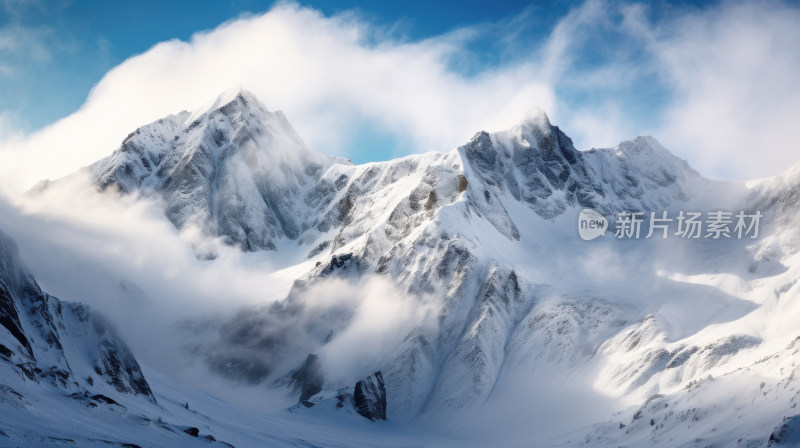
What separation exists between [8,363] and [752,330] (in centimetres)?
9719

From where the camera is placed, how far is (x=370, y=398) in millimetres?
105000

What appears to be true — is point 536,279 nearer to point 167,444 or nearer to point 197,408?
point 197,408

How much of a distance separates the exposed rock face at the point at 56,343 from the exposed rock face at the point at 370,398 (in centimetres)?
4945

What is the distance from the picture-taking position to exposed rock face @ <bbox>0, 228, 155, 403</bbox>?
41369 millimetres

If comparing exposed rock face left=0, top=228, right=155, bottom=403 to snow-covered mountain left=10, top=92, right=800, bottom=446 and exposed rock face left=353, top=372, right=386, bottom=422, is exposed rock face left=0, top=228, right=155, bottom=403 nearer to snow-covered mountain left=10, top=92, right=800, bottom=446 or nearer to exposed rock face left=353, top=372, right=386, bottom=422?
snow-covered mountain left=10, top=92, right=800, bottom=446

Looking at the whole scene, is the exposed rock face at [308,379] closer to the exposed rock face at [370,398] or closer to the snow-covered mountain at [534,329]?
the snow-covered mountain at [534,329]

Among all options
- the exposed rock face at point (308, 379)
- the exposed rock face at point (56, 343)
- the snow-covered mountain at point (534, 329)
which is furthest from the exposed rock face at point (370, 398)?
the exposed rock face at point (56, 343)

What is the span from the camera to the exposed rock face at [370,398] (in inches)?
4075

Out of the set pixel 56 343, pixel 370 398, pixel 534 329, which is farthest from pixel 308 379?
pixel 56 343

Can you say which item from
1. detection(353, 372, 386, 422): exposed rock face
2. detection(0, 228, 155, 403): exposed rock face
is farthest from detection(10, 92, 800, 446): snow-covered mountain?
detection(0, 228, 155, 403): exposed rock face

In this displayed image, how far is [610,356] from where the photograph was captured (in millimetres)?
107500

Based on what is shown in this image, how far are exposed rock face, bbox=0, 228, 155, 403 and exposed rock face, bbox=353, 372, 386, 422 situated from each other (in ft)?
162

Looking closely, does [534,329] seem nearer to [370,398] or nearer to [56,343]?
[370,398]

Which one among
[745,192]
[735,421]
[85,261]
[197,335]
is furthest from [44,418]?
[745,192]
